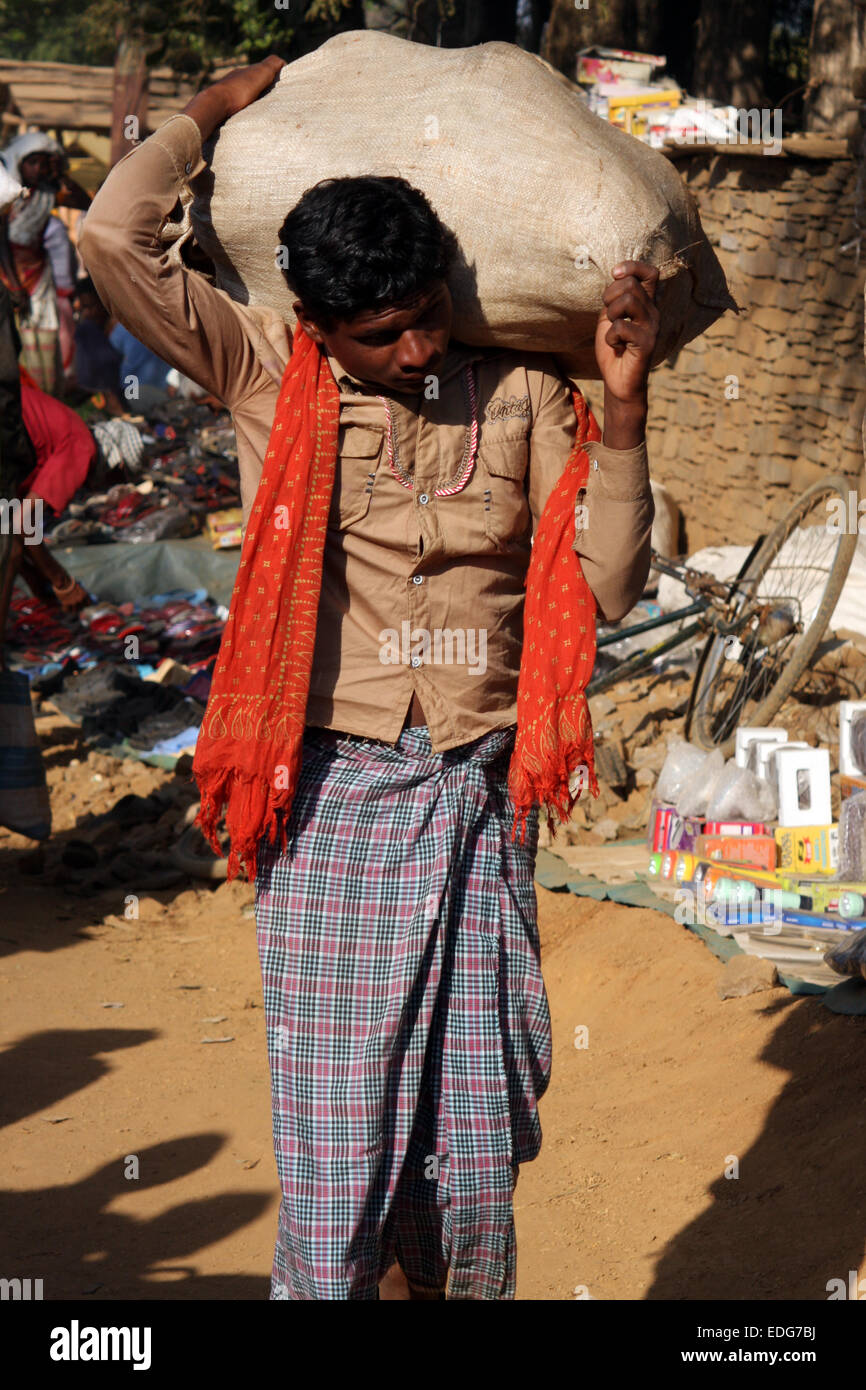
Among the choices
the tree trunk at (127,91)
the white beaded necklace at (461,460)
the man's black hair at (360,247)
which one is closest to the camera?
the man's black hair at (360,247)

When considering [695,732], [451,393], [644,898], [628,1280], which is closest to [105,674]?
[695,732]

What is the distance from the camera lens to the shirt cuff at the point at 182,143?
2.21 metres

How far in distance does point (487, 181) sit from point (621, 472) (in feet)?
1.59

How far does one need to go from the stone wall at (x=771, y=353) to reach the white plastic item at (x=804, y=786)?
8.96 feet

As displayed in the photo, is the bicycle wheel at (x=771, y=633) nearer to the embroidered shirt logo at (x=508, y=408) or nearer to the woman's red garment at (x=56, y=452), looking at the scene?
the embroidered shirt logo at (x=508, y=408)

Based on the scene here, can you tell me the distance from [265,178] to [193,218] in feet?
0.46

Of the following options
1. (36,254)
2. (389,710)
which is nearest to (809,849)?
(389,710)

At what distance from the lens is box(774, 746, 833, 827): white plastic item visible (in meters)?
4.94

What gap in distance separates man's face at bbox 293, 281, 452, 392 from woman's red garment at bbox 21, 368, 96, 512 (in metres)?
7.01

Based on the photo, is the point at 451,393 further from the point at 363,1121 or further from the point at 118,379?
the point at 118,379

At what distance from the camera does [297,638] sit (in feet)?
7.10

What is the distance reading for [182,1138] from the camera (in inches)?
156

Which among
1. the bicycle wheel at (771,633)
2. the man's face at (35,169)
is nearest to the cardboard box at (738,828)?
the bicycle wheel at (771,633)
